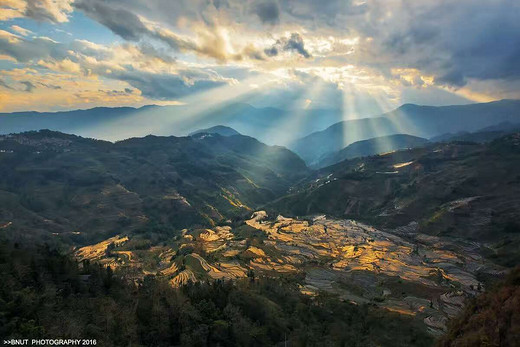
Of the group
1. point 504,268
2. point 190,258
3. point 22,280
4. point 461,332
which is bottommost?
point 504,268

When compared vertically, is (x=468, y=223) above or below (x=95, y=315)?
below

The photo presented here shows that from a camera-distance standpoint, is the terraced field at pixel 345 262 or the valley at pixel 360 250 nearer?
the terraced field at pixel 345 262

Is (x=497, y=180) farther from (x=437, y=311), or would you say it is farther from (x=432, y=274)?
(x=437, y=311)

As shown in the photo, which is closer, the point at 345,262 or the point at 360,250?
the point at 345,262

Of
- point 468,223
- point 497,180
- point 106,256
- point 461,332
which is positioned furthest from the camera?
point 497,180

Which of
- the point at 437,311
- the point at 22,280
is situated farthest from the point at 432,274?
the point at 22,280

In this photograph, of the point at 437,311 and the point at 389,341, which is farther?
the point at 437,311

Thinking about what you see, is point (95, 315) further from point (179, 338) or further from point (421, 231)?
point (421, 231)

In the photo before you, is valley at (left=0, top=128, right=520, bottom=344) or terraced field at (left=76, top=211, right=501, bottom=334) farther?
valley at (left=0, top=128, right=520, bottom=344)

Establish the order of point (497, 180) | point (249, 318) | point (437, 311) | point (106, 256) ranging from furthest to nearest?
1. point (497, 180)
2. point (106, 256)
3. point (437, 311)
4. point (249, 318)
